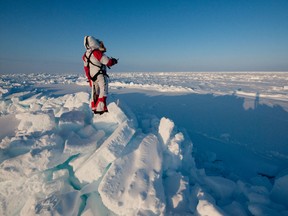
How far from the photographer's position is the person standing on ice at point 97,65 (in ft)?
10.3

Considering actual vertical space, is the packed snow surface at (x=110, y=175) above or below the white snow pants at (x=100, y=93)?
below

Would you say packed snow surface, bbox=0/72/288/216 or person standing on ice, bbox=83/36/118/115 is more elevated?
person standing on ice, bbox=83/36/118/115

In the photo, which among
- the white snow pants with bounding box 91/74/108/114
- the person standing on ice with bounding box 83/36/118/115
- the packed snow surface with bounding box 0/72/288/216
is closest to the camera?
the packed snow surface with bounding box 0/72/288/216

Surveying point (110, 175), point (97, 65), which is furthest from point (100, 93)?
point (110, 175)

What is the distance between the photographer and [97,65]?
10.9 ft

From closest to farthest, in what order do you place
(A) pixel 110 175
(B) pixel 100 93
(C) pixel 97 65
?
(A) pixel 110 175 < (C) pixel 97 65 < (B) pixel 100 93

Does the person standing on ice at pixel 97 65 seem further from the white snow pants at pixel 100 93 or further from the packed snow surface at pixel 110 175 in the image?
the packed snow surface at pixel 110 175

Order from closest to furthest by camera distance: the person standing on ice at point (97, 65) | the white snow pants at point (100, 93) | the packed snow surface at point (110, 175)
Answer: the packed snow surface at point (110, 175)
the person standing on ice at point (97, 65)
the white snow pants at point (100, 93)

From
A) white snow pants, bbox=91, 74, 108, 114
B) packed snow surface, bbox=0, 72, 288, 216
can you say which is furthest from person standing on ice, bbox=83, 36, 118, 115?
packed snow surface, bbox=0, 72, 288, 216

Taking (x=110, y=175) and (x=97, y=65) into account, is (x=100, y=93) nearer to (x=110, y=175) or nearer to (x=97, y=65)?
(x=97, y=65)

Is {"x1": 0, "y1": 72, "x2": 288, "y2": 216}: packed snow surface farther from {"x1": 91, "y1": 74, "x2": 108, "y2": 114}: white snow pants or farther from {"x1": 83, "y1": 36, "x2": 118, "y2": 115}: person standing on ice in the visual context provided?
{"x1": 83, "y1": 36, "x2": 118, "y2": 115}: person standing on ice

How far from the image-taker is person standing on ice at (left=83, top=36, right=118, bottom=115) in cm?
315

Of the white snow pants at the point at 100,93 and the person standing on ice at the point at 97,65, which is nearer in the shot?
the person standing on ice at the point at 97,65

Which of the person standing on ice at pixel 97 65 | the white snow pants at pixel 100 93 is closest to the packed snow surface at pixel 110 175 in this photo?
the white snow pants at pixel 100 93
